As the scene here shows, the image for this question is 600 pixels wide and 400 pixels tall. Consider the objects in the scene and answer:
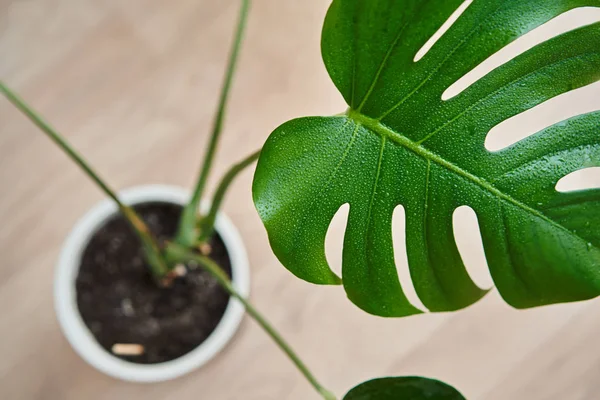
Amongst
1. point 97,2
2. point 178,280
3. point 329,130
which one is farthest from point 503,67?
point 97,2

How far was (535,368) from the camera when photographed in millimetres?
1039

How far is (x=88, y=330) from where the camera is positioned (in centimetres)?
90

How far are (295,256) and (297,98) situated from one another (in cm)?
61

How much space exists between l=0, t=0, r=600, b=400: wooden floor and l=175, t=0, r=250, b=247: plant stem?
0.28m

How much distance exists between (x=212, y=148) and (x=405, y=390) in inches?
12.0

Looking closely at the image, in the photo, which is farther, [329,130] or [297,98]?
[297,98]

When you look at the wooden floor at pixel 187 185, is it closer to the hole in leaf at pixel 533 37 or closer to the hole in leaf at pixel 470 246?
the hole in leaf at pixel 470 246

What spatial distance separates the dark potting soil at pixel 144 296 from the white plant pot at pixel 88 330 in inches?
0.8

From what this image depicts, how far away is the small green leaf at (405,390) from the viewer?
1.72 ft

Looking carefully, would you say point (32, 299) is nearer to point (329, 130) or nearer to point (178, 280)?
point (178, 280)

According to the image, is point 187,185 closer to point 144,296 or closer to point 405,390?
point 144,296

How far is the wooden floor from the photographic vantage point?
39.6 inches

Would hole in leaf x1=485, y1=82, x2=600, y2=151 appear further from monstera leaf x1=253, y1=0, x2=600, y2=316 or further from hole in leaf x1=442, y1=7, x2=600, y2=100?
monstera leaf x1=253, y1=0, x2=600, y2=316

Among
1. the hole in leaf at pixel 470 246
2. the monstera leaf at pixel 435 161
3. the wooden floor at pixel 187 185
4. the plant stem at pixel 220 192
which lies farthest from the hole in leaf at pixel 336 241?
the monstera leaf at pixel 435 161
